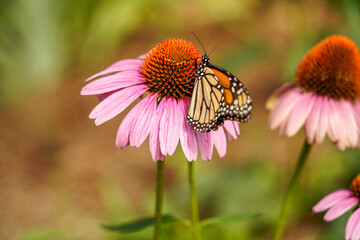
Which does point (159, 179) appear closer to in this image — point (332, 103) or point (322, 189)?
point (332, 103)

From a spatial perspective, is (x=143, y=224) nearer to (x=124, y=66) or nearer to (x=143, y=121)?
(x=143, y=121)

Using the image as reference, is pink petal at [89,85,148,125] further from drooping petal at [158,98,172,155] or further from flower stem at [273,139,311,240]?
flower stem at [273,139,311,240]

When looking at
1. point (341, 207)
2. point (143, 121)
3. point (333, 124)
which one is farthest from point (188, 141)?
point (333, 124)

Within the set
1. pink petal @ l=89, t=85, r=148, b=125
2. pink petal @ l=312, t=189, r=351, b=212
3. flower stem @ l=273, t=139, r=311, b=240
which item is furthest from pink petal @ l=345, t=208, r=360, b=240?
pink petal @ l=89, t=85, r=148, b=125

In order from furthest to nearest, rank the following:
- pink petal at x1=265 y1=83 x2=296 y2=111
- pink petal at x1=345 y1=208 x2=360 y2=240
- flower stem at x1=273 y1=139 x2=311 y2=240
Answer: pink petal at x1=265 y1=83 x2=296 y2=111 → flower stem at x1=273 y1=139 x2=311 y2=240 → pink petal at x1=345 y1=208 x2=360 y2=240

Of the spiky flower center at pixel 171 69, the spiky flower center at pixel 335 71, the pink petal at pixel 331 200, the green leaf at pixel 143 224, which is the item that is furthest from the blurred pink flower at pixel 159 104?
the spiky flower center at pixel 335 71

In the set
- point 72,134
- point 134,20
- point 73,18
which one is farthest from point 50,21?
point 72,134

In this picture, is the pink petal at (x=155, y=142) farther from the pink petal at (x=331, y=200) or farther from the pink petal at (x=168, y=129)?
the pink petal at (x=331, y=200)
